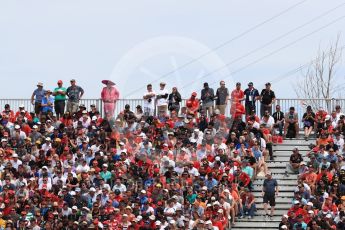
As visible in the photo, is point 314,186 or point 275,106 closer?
point 314,186

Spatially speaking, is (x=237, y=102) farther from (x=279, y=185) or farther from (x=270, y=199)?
(x=270, y=199)

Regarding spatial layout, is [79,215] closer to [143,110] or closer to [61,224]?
[61,224]

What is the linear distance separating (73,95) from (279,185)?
862 cm

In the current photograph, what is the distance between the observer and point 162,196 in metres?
48.8

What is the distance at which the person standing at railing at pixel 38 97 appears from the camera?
5577 cm

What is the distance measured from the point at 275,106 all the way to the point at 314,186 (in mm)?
6377

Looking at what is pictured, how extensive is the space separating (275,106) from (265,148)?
111 inches

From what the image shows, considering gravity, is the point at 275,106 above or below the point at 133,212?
above

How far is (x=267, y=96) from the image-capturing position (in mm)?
54219

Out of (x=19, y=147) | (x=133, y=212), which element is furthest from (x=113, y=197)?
(x=19, y=147)

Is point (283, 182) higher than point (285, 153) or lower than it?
lower

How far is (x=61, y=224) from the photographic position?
4828 centimetres

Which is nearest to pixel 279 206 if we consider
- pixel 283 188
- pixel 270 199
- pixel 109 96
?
pixel 270 199

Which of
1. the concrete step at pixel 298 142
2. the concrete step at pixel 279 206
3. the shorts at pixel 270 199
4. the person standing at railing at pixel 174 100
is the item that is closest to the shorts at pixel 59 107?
the person standing at railing at pixel 174 100
